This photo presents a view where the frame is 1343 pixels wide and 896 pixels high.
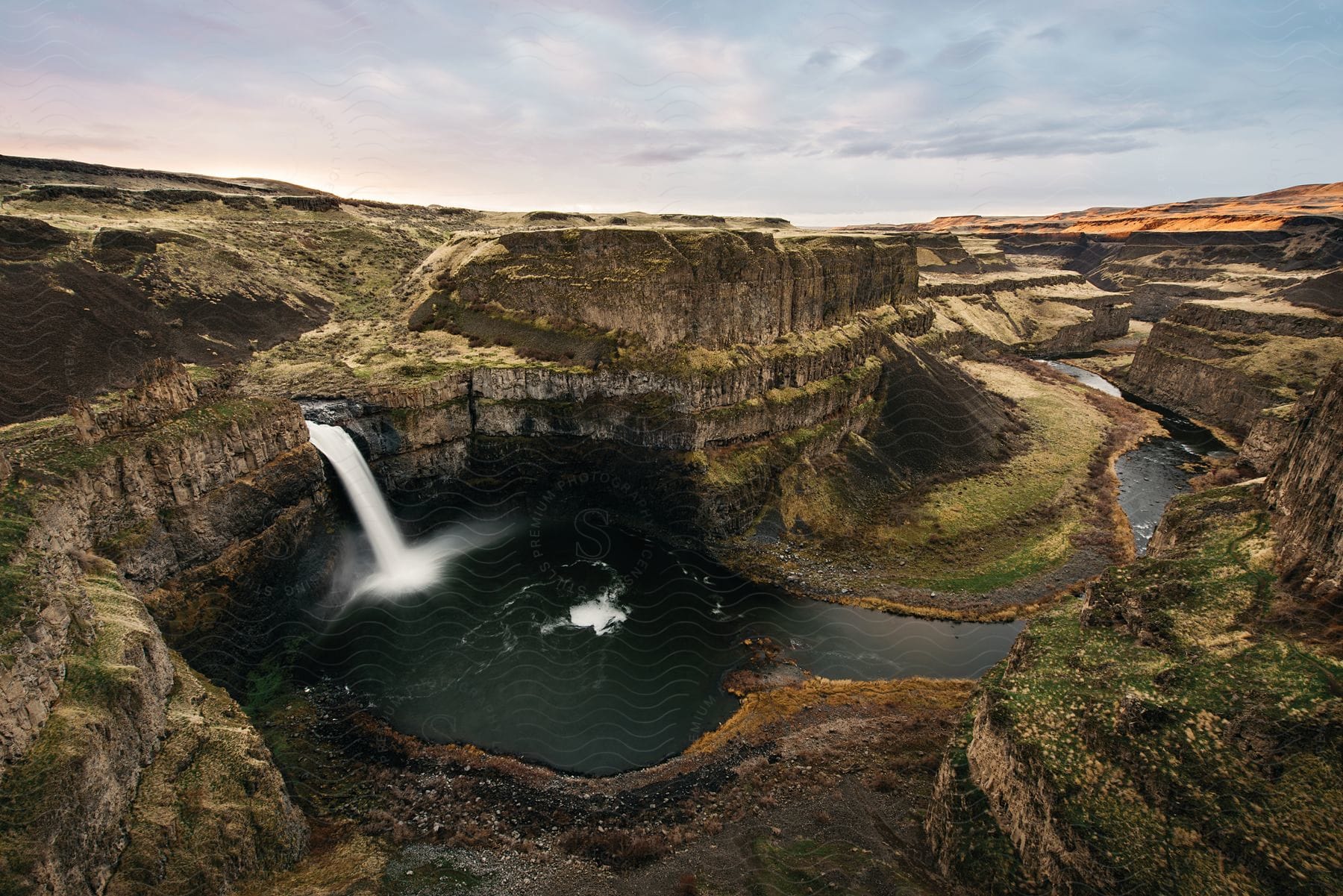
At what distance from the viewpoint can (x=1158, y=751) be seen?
13.5 m

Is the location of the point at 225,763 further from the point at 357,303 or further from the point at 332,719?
the point at 357,303

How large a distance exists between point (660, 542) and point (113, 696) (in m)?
25.4

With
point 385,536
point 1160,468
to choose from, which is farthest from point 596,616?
point 1160,468

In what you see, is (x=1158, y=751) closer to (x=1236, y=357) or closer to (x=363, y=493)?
(x=363, y=493)

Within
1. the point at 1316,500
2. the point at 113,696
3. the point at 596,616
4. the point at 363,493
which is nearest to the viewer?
the point at 113,696

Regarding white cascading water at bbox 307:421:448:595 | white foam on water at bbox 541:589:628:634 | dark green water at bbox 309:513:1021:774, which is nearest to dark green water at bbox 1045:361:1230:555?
dark green water at bbox 309:513:1021:774

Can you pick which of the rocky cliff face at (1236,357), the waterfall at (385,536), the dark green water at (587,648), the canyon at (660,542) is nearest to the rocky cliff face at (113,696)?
the canyon at (660,542)

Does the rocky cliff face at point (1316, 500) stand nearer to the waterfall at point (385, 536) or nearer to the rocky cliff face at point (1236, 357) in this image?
the waterfall at point (385, 536)

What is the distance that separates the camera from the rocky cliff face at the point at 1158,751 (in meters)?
11.9

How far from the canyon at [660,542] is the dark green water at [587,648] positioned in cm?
104

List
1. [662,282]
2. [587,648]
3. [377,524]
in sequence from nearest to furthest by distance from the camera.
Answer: [587,648]
[377,524]
[662,282]

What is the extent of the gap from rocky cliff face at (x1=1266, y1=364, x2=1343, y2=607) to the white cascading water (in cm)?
3555

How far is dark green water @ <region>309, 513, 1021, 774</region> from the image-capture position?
75.7ft

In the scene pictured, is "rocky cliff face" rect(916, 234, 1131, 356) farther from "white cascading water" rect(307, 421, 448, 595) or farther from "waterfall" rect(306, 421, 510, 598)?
"white cascading water" rect(307, 421, 448, 595)
